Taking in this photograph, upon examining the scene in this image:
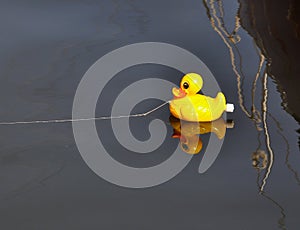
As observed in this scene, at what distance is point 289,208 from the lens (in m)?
1.80

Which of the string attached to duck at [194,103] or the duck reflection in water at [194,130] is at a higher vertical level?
the string attached to duck at [194,103]

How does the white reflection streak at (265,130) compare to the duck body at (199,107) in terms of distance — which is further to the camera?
the duck body at (199,107)

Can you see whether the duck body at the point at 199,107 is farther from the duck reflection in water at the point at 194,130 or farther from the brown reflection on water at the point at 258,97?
the brown reflection on water at the point at 258,97

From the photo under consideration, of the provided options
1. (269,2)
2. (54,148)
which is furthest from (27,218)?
(269,2)

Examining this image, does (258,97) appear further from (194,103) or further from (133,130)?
(133,130)

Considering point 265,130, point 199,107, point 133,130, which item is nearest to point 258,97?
point 265,130

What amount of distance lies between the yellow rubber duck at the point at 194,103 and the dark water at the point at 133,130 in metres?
0.10

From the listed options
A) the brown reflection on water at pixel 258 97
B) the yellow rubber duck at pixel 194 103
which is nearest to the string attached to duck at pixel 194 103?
the yellow rubber duck at pixel 194 103

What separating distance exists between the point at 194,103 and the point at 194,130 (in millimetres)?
111

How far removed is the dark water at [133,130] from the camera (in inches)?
69.7

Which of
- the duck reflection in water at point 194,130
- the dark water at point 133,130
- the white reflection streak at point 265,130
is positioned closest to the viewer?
the dark water at point 133,130

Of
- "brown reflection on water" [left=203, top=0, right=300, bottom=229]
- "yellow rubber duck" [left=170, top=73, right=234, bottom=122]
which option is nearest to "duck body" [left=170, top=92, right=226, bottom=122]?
"yellow rubber duck" [left=170, top=73, right=234, bottom=122]

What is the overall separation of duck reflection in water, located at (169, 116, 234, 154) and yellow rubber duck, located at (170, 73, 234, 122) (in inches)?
1.3

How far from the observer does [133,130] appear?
2.15 metres
